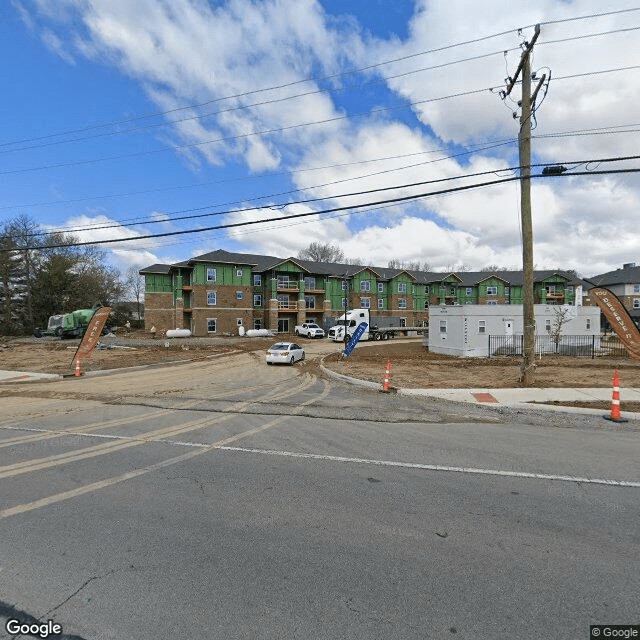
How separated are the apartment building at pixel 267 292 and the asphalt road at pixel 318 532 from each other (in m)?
39.7

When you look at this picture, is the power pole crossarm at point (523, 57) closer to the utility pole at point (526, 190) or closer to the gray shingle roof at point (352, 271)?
the utility pole at point (526, 190)

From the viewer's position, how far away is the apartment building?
46.4 meters

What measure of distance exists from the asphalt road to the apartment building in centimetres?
3966

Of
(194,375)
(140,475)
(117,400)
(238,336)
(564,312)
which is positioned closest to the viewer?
(140,475)

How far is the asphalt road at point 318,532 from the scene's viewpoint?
2594 millimetres

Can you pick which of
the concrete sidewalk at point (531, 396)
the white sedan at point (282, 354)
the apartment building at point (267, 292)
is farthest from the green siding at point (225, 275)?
the concrete sidewalk at point (531, 396)

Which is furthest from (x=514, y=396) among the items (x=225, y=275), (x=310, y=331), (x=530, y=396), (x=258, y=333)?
(x=225, y=275)

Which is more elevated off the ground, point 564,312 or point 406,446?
point 564,312

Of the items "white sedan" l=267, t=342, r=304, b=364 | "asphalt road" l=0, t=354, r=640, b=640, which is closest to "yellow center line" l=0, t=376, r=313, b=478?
"asphalt road" l=0, t=354, r=640, b=640

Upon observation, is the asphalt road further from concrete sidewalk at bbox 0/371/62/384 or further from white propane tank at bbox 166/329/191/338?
white propane tank at bbox 166/329/191/338

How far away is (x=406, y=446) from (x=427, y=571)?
3.50m

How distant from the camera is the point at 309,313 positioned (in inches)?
2100

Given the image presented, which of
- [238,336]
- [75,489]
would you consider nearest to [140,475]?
[75,489]

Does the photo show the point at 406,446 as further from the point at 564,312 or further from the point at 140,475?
the point at 564,312
